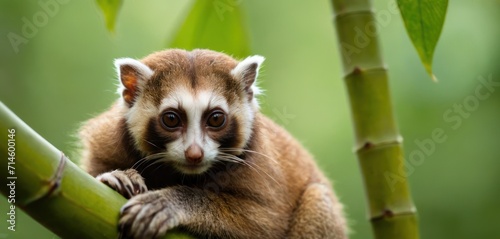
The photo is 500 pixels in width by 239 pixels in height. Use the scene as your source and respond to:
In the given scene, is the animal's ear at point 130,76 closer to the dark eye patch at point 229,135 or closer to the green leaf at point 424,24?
the dark eye patch at point 229,135

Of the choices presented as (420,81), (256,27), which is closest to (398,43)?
(420,81)

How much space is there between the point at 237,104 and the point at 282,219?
2.68ft

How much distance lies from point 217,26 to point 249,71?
743 mm

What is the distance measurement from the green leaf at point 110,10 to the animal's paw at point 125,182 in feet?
2.50

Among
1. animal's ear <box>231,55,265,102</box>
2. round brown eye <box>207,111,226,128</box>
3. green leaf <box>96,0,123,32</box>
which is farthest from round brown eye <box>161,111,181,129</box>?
green leaf <box>96,0,123,32</box>

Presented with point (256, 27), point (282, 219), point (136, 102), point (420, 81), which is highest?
point (256, 27)

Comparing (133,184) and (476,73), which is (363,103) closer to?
(133,184)

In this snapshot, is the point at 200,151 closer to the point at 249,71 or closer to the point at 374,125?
the point at 249,71

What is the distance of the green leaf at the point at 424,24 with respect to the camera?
2963mm

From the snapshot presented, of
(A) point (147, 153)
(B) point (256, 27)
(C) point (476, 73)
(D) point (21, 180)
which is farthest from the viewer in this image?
(B) point (256, 27)

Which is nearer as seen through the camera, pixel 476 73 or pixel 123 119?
pixel 123 119

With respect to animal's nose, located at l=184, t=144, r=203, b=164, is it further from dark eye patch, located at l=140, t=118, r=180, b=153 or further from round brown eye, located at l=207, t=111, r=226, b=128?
round brown eye, located at l=207, t=111, r=226, b=128

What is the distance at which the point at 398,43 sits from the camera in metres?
7.30

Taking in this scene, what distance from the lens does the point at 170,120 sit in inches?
161
